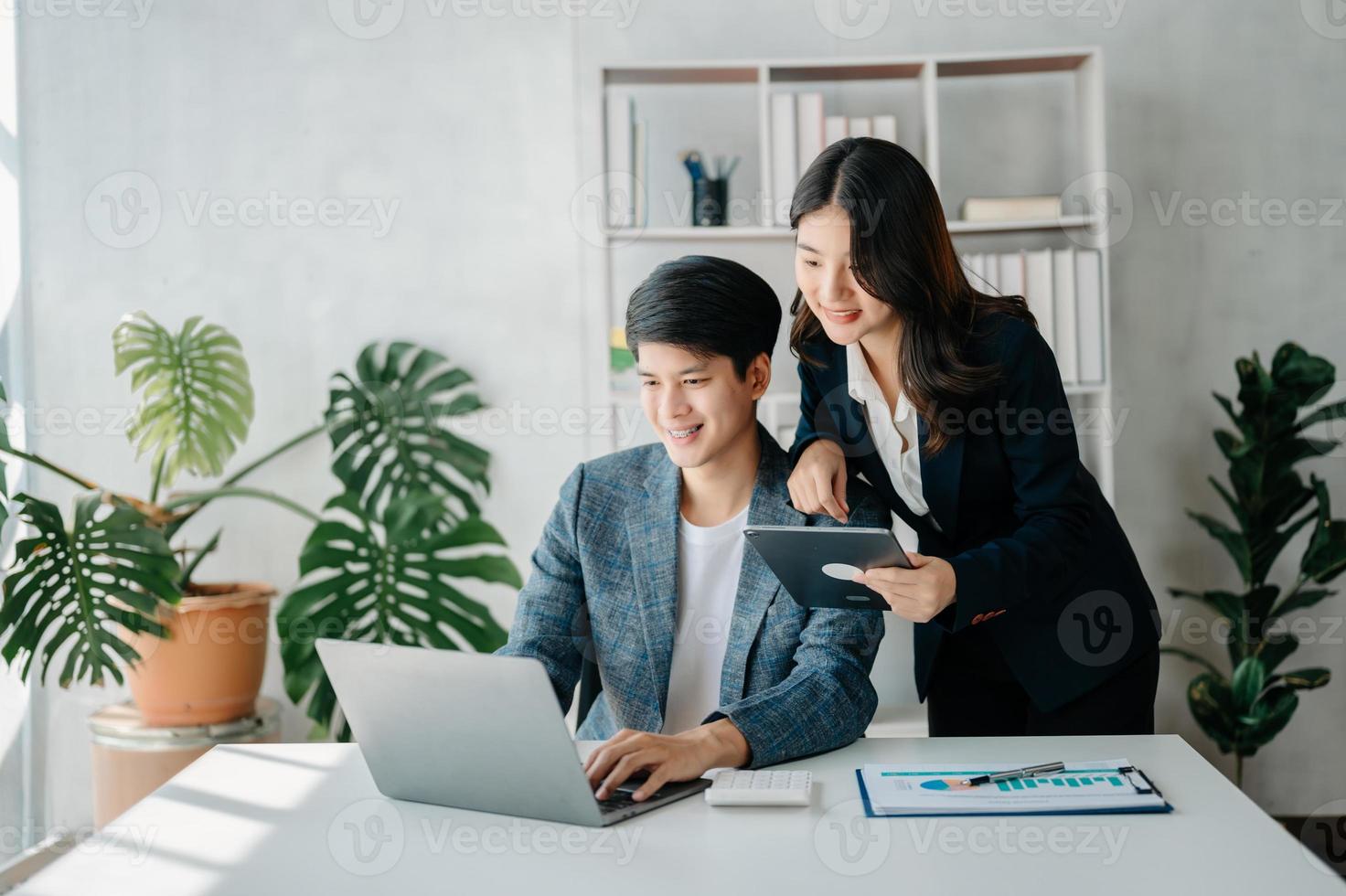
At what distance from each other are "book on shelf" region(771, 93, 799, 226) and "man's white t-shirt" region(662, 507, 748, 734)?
4.55 ft

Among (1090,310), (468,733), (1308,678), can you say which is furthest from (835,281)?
(1308,678)

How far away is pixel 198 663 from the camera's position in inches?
103

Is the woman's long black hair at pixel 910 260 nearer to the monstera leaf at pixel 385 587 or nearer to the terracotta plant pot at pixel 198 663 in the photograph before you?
the monstera leaf at pixel 385 587

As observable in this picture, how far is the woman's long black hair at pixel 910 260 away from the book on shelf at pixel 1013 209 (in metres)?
1.30

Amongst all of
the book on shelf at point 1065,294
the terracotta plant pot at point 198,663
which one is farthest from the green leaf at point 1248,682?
the terracotta plant pot at point 198,663

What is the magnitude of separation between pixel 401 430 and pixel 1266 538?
2.17 meters

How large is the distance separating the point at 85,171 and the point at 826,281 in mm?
2447

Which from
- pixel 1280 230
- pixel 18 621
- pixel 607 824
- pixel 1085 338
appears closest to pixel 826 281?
pixel 607 824

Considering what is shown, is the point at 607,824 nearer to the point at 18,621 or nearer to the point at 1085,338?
the point at 18,621

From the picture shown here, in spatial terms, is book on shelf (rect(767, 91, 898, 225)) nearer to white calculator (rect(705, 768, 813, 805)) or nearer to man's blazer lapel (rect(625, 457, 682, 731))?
man's blazer lapel (rect(625, 457, 682, 731))

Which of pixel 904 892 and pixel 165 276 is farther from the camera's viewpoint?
pixel 165 276

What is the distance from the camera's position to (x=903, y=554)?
1348mm

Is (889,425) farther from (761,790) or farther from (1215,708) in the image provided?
(1215,708)

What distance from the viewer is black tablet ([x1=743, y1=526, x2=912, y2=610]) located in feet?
4.18
